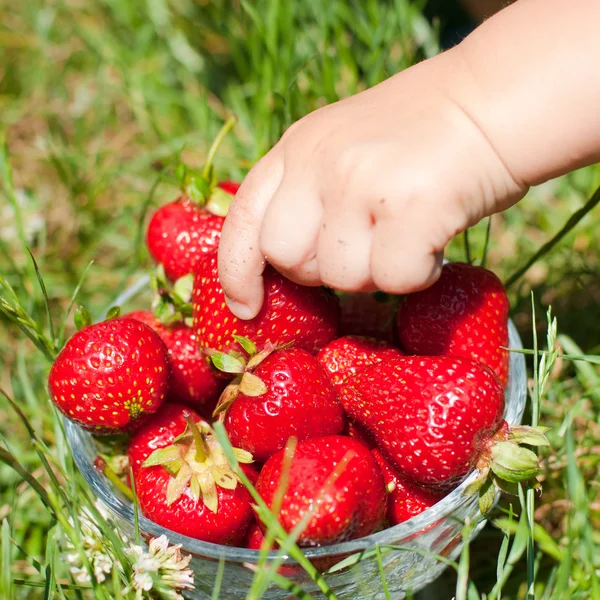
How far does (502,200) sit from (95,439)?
2.01 feet

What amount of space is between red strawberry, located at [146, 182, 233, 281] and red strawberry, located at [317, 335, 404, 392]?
236 mm

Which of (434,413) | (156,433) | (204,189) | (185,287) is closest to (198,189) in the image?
(204,189)


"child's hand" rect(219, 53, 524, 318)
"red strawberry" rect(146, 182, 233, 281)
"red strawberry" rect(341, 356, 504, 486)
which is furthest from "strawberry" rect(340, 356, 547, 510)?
"red strawberry" rect(146, 182, 233, 281)

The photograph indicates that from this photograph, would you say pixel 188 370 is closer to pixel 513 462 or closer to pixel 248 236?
pixel 248 236

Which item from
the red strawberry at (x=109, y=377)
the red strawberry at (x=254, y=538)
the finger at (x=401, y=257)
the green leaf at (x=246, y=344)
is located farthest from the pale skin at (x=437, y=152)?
the red strawberry at (x=254, y=538)

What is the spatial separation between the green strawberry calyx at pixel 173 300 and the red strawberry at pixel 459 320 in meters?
0.30

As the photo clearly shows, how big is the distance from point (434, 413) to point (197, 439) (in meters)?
0.27

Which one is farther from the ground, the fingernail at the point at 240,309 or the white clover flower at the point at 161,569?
the fingernail at the point at 240,309

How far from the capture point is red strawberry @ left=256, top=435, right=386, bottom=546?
2.46 feet

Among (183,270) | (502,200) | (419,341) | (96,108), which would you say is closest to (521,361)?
(419,341)

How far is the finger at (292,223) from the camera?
80 cm

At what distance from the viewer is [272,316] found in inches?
35.8

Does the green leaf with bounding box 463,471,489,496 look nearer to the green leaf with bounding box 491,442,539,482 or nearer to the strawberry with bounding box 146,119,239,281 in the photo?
the green leaf with bounding box 491,442,539,482

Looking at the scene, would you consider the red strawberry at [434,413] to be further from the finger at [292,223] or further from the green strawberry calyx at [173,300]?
the green strawberry calyx at [173,300]
